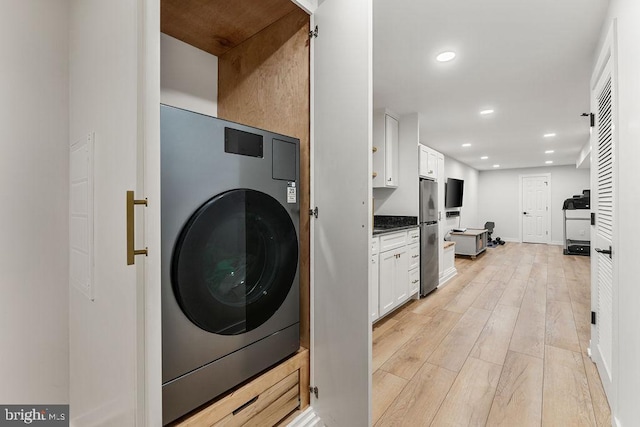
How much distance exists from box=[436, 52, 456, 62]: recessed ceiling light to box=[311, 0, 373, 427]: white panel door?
4.69 feet

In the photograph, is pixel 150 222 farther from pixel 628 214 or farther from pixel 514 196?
pixel 514 196

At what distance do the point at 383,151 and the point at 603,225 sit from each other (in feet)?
6.96

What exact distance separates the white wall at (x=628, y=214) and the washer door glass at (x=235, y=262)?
56.9 inches

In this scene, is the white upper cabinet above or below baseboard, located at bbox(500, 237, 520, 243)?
above

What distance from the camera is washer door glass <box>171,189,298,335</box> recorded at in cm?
99

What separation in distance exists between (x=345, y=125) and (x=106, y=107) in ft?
2.93

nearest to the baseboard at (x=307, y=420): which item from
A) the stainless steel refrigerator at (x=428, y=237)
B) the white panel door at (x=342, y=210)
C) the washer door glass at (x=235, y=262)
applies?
the white panel door at (x=342, y=210)

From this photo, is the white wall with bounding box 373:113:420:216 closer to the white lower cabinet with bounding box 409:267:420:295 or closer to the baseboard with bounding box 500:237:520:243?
the white lower cabinet with bounding box 409:267:420:295

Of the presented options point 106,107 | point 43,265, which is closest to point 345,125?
point 106,107

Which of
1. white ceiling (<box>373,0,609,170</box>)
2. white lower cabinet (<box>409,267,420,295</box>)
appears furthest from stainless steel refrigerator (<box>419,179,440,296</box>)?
white ceiling (<box>373,0,609,170</box>)

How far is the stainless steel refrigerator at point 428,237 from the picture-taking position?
11.7ft

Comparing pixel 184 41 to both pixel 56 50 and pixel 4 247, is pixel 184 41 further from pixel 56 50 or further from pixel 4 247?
pixel 4 247

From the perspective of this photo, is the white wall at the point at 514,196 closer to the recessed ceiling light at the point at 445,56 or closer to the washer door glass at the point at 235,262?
the recessed ceiling light at the point at 445,56

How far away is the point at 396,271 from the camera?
302 centimetres
